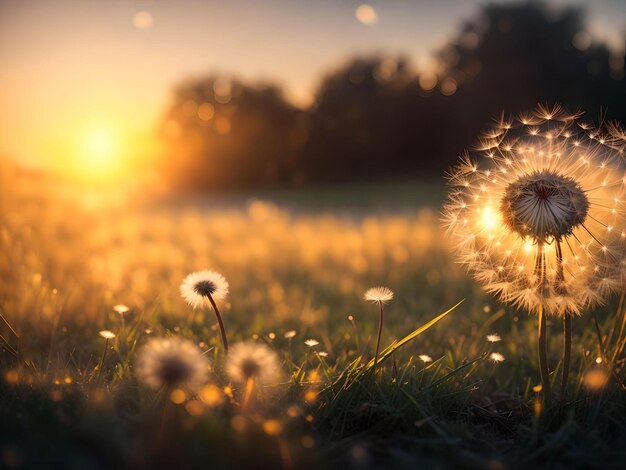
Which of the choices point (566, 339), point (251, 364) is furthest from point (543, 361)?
point (251, 364)

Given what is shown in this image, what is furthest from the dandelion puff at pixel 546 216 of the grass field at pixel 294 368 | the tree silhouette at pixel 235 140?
the tree silhouette at pixel 235 140

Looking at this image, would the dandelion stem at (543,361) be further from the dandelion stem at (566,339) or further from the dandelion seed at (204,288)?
the dandelion seed at (204,288)

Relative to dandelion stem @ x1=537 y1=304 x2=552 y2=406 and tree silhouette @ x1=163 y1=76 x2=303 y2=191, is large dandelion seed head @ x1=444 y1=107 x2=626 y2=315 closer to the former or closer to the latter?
dandelion stem @ x1=537 y1=304 x2=552 y2=406

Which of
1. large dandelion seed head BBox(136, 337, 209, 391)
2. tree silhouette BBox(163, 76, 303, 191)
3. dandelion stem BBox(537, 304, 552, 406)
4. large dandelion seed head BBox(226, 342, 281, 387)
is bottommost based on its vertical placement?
large dandelion seed head BBox(136, 337, 209, 391)

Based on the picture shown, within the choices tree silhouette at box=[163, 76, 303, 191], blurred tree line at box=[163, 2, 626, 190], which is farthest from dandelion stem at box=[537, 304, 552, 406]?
tree silhouette at box=[163, 76, 303, 191]

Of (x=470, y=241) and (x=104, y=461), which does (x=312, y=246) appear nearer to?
(x=470, y=241)

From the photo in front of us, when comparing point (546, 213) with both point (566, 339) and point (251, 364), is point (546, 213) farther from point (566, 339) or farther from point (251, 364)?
point (251, 364)
